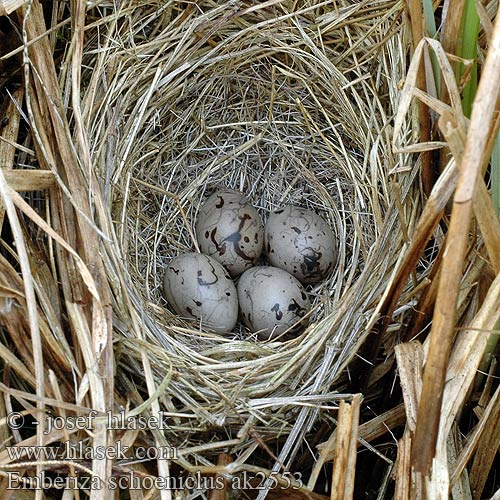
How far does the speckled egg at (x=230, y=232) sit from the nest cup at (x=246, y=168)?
0.21 ft

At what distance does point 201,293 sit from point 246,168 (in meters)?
0.53

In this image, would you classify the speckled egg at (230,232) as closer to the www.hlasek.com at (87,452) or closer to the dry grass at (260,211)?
the dry grass at (260,211)

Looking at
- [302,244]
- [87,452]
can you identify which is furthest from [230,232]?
[87,452]

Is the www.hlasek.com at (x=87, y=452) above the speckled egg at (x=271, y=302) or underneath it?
underneath

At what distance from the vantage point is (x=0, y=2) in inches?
56.7

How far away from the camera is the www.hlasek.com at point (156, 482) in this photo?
4.15 feet

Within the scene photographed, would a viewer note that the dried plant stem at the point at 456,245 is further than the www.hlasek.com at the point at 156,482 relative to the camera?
No

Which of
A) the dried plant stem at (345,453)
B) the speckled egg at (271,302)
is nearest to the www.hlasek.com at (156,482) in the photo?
the dried plant stem at (345,453)

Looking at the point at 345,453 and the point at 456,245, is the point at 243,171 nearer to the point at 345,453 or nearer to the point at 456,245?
the point at 345,453

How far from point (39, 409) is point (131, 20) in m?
1.10

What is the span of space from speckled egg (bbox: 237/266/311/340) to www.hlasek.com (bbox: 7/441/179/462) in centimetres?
62

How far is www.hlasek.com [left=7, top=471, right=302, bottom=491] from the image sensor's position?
1.26 m

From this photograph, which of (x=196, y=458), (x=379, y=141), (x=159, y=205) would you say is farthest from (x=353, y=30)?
(x=196, y=458)

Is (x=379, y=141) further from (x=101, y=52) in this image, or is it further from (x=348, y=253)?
(x=101, y=52)
